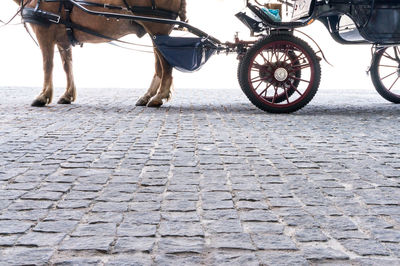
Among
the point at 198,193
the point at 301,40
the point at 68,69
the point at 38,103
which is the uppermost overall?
the point at 301,40

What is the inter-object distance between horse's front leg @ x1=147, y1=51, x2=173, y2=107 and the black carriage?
1.22 ft

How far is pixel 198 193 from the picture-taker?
128 inches

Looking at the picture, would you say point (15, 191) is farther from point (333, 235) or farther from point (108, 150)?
point (333, 235)

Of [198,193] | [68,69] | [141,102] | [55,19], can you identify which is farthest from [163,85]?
[198,193]

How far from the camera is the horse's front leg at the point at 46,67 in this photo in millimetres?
8023

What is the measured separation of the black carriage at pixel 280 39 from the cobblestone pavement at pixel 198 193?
101cm

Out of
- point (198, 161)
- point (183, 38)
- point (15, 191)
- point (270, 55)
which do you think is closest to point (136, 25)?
A: point (183, 38)

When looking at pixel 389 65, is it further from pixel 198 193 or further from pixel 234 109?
pixel 198 193

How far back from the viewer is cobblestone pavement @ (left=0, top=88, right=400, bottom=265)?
235 centimetres

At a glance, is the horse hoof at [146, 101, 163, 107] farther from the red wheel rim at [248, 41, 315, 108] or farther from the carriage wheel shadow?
the red wheel rim at [248, 41, 315, 108]

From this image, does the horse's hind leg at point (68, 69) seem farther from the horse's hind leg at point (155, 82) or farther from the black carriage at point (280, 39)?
the horse's hind leg at point (155, 82)

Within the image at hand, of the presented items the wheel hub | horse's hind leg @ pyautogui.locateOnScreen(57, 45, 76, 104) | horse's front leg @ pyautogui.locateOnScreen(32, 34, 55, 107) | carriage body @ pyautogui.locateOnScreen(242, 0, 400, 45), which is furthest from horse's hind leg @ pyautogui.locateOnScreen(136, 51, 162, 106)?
the wheel hub

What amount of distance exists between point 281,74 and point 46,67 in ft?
10.5

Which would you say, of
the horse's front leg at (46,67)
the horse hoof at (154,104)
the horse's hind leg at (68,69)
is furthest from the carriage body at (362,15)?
the horse's hind leg at (68,69)
